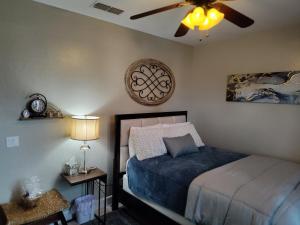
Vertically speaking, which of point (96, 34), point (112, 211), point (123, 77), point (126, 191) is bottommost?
point (112, 211)

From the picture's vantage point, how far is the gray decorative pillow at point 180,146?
9.54 ft

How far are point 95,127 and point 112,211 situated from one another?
1207mm

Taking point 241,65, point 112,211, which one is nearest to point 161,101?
point 241,65

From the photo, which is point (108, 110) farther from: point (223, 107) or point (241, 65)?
point (241, 65)

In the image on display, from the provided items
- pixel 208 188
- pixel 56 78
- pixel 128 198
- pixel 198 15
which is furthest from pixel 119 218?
pixel 198 15

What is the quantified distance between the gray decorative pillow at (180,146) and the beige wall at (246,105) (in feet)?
2.95

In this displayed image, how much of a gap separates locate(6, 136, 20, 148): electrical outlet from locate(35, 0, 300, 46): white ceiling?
1.49m

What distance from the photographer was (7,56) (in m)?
2.15

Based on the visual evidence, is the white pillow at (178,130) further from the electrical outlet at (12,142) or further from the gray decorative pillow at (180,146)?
the electrical outlet at (12,142)

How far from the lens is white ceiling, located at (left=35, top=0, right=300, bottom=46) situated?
225 cm

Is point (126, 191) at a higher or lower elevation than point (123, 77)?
lower

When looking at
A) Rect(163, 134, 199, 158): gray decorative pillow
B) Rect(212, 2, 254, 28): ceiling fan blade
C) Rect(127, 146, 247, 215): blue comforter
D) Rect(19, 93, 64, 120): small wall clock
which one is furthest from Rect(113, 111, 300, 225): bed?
Rect(212, 2, 254, 28): ceiling fan blade

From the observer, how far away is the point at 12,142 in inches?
87.5

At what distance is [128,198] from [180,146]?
97 centimetres
